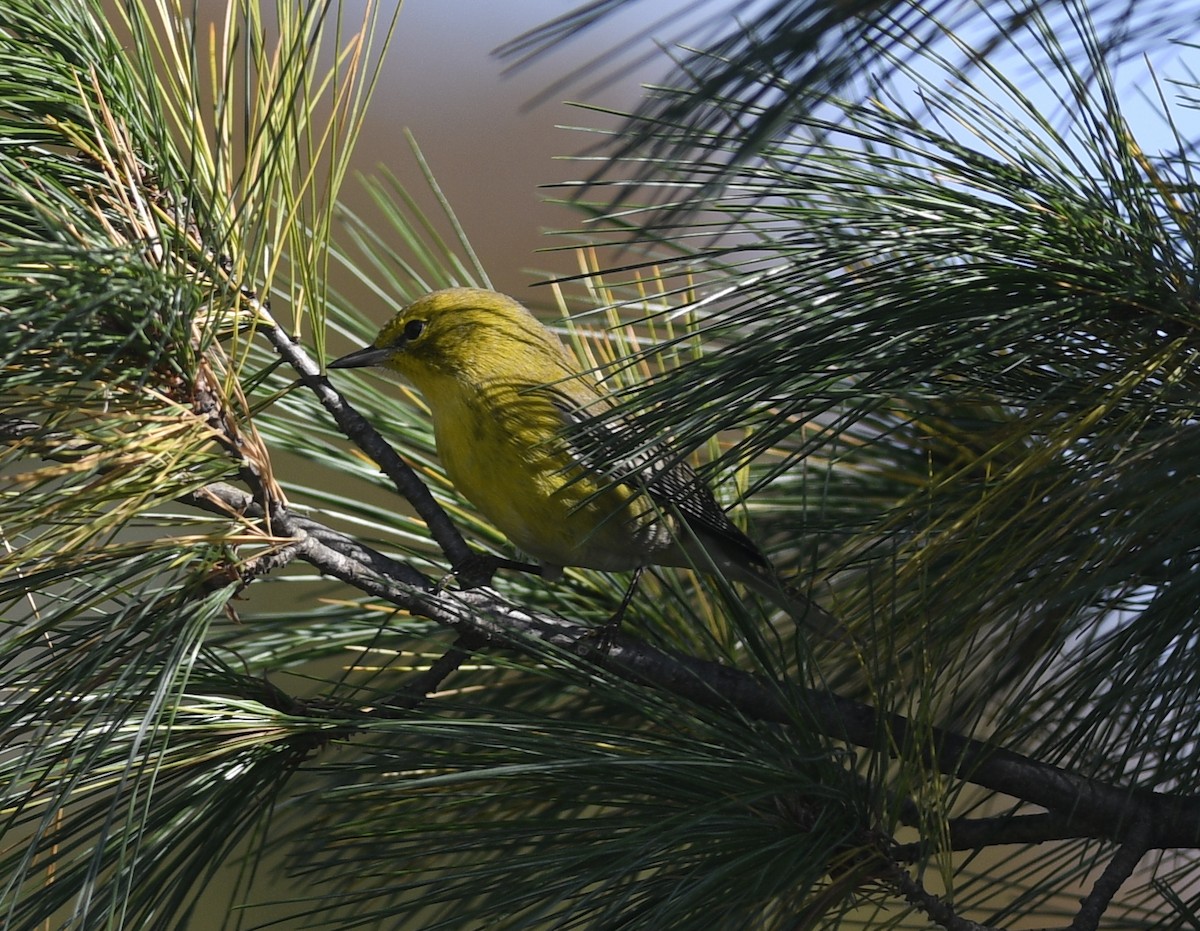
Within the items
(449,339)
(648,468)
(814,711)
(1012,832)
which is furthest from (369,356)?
(1012,832)

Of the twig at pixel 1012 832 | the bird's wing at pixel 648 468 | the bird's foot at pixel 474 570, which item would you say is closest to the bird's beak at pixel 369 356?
the bird's wing at pixel 648 468

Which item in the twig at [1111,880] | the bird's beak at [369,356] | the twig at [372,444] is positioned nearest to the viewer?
the twig at [1111,880]

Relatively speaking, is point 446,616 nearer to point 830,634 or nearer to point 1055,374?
point 830,634

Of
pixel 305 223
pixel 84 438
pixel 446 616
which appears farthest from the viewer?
pixel 305 223

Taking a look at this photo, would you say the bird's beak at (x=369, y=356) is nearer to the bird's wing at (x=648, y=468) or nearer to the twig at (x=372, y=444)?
the bird's wing at (x=648, y=468)

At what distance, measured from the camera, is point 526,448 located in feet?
3.82

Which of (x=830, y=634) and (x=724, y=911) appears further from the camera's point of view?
(x=830, y=634)

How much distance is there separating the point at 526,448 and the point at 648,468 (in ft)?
0.57

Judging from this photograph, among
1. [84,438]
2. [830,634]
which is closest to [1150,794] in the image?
[830,634]

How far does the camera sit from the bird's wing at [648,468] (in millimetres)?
676

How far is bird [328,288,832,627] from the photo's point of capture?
1046 mm

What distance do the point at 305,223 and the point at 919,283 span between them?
46 centimetres

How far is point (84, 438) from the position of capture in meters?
0.62

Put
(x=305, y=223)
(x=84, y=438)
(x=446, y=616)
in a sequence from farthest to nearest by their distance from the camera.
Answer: (x=305, y=223), (x=446, y=616), (x=84, y=438)
